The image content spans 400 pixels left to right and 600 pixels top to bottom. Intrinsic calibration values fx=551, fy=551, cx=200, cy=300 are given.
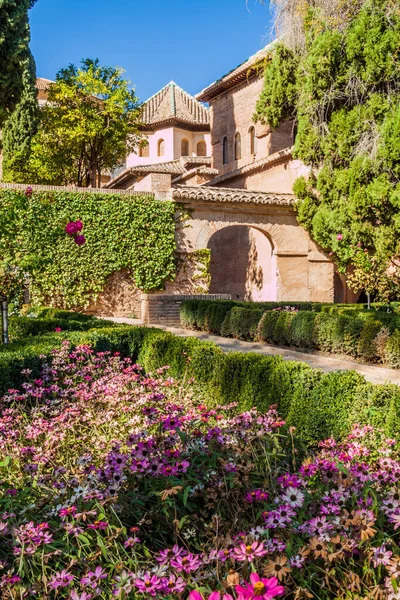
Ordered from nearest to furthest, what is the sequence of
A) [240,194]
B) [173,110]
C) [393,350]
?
[393,350] < [240,194] < [173,110]

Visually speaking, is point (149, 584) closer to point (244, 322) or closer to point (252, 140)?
point (244, 322)

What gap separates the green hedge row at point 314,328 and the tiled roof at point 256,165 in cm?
786

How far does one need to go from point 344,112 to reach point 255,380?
43.4ft

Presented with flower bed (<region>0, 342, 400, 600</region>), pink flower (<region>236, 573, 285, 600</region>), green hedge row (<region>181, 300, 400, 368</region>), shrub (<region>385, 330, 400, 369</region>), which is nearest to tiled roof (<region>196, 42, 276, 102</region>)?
green hedge row (<region>181, 300, 400, 368</region>)

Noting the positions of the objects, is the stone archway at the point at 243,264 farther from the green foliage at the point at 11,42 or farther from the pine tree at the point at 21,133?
the green foliage at the point at 11,42

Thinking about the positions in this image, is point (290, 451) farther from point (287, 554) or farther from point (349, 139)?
point (349, 139)

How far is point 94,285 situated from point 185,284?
2834mm

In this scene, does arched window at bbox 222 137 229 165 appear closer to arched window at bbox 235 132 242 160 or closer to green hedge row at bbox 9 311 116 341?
arched window at bbox 235 132 242 160

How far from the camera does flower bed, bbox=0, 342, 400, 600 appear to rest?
1.83 meters

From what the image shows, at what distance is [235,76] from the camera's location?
22781 millimetres

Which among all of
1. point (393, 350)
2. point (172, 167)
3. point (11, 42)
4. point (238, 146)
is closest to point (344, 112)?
point (238, 146)

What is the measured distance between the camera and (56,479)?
112 inches

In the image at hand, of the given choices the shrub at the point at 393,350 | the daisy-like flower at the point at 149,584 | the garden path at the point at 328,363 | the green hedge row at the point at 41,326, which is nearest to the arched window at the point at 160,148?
the garden path at the point at 328,363

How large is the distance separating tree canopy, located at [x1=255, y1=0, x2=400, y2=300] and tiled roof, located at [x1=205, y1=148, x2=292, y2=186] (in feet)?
4.43
